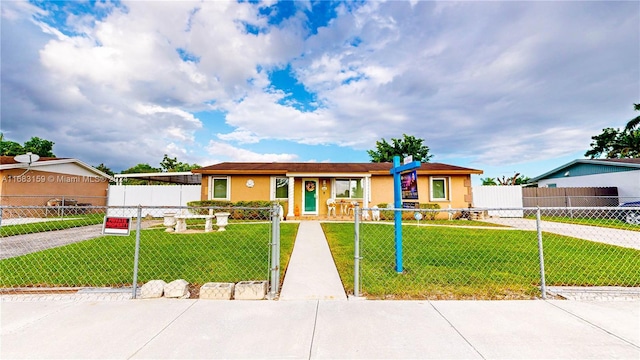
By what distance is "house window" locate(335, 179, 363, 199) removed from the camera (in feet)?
48.9

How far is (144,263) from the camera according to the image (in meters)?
5.23

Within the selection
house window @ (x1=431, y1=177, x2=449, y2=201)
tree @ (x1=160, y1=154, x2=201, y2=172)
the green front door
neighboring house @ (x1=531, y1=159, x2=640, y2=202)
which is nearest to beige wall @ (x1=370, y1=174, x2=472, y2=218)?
house window @ (x1=431, y1=177, x2=449, y2=201)

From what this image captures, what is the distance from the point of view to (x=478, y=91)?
1508cm

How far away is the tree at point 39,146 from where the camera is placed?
30400mm

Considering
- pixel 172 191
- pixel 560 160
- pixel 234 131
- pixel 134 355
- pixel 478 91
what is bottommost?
pixel 134 355

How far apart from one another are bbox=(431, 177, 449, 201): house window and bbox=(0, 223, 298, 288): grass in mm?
10784

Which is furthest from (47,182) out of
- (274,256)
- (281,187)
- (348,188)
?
(274,256)

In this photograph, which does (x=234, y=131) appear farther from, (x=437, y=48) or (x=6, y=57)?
(x=437, y=48)

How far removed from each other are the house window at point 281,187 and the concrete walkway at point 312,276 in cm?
777

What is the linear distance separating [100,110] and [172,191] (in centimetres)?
674

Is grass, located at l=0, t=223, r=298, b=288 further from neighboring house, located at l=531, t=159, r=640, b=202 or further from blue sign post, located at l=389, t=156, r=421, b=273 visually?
neighboring house, located at l=531, t=159, r=640, b=202

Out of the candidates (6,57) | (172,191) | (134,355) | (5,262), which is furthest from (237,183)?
(134,355)

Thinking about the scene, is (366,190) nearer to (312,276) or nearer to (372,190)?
(372,190)

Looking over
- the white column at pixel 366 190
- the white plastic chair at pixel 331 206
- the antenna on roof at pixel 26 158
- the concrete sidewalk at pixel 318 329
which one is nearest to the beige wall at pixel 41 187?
the antenna on roof at pixel 26 158
